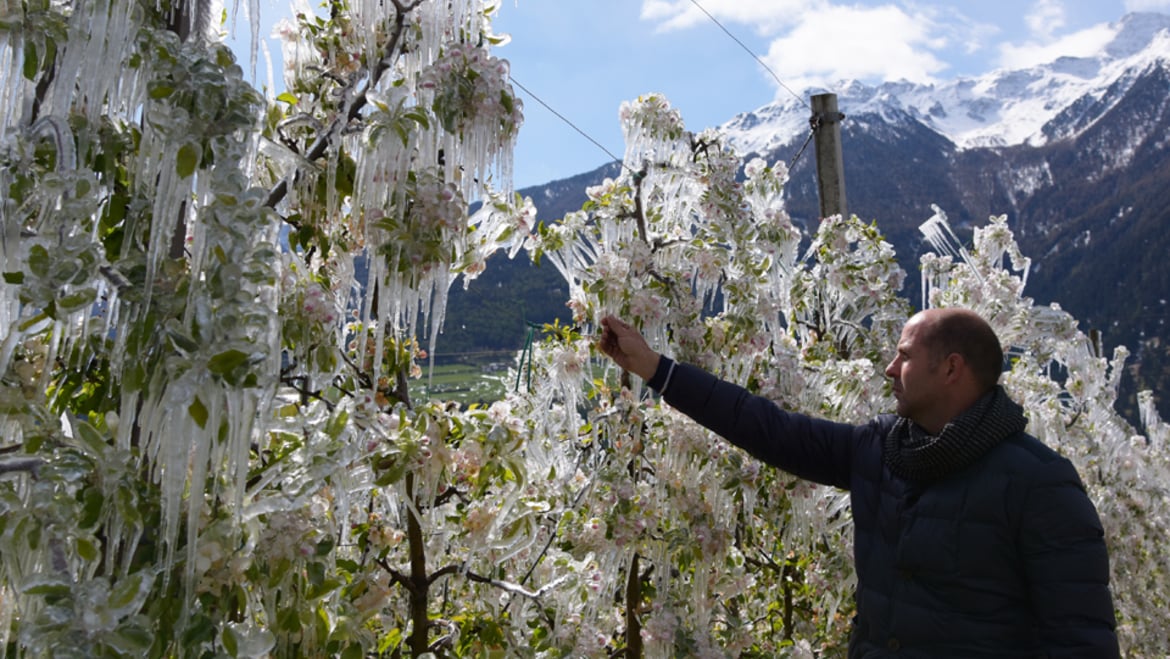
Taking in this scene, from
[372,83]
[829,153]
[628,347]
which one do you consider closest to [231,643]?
[372,83]

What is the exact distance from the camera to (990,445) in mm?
1794

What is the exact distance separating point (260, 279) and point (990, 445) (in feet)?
5.13

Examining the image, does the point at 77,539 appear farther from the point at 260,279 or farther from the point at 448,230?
the point at 448,230

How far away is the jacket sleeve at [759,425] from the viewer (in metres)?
2.16

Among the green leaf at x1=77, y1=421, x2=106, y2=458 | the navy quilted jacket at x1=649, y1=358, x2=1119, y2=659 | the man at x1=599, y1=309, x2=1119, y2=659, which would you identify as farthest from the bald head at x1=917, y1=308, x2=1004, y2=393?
the green leaf at x1=77, y1=421, x2=106, y2=458

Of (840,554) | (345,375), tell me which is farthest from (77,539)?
(840,554)

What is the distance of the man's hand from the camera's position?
217 cm

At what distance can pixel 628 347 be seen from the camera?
7.18 ft

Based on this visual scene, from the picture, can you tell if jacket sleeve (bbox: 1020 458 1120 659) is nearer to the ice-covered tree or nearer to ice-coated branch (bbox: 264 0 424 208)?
the ice-covered tree

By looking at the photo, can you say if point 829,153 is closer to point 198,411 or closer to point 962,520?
point 962,520

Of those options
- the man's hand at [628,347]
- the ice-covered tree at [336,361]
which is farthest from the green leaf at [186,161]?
the man's hand at [628,347]

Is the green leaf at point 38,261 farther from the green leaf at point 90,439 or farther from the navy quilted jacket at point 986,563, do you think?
the navy quilted jacket at point 986,563

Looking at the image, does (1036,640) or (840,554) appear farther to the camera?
(840,554)

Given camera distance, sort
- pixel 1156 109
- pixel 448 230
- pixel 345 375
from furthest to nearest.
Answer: pixel 1156 109
pixel 345 375
pixel 448 230
